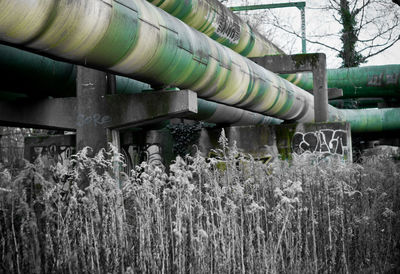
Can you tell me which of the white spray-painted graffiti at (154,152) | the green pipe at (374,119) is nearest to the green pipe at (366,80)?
the green pipe at (374,119)

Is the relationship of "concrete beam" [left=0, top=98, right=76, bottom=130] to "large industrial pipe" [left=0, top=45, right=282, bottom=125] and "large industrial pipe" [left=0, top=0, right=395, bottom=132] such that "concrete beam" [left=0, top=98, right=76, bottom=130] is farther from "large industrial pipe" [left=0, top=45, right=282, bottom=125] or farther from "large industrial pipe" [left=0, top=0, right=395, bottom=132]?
"large industrial pipe" [left=0, top=0, right=395, bottom=132]

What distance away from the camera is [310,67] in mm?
10977

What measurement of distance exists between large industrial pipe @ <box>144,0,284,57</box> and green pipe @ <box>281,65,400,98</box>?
3224 millimetres

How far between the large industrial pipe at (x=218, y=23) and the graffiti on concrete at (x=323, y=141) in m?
2.35

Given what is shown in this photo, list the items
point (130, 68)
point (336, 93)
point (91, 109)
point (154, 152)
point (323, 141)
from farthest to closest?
point (336, 93) < point (323, 141) < point (154, 152) < point (91, 109) < point (130, 68)

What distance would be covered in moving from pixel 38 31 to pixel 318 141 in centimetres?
773

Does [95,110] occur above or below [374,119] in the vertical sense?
below

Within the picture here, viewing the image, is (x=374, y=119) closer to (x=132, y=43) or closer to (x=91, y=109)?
(x=91, y=109)

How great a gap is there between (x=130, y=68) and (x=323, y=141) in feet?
21.2

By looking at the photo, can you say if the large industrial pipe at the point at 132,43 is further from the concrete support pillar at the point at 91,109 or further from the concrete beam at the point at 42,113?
the concrete beam at the point at 42,113

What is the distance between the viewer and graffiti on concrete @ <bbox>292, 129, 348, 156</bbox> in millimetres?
10172

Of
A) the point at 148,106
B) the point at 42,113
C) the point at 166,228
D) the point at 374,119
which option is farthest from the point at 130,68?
the point at 374,119

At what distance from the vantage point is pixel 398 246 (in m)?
5.24

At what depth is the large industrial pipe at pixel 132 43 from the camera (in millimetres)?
3381
